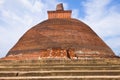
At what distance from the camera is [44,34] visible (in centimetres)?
1866

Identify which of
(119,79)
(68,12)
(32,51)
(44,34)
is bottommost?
(119,79)

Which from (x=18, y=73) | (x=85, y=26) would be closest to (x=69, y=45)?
(x=85, y=26)

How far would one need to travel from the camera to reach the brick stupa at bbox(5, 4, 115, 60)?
1758 cm

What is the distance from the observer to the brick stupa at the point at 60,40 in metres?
17.6

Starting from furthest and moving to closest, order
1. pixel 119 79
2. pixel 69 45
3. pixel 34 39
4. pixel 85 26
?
pixel 85 26
pixel 34 39
pixel 69 45
pixel 119 79

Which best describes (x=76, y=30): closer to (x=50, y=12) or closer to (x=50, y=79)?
(x=50, y=12)

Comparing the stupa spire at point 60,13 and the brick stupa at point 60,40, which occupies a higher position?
the stupa spire at point 60,13

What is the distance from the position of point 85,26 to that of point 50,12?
3.08 meters

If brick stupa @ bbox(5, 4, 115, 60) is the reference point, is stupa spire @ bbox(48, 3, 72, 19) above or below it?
above

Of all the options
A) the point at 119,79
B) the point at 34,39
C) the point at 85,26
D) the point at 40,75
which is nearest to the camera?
the point at 119,79

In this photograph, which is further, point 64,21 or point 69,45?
point 64,21

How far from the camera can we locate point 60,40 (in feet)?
59.0

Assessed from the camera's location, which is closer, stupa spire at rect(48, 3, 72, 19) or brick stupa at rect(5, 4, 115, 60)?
brick stupa at rect(5, 4, 115, 60)

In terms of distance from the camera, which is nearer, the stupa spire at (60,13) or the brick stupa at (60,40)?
the brick stupa at (60,40)
